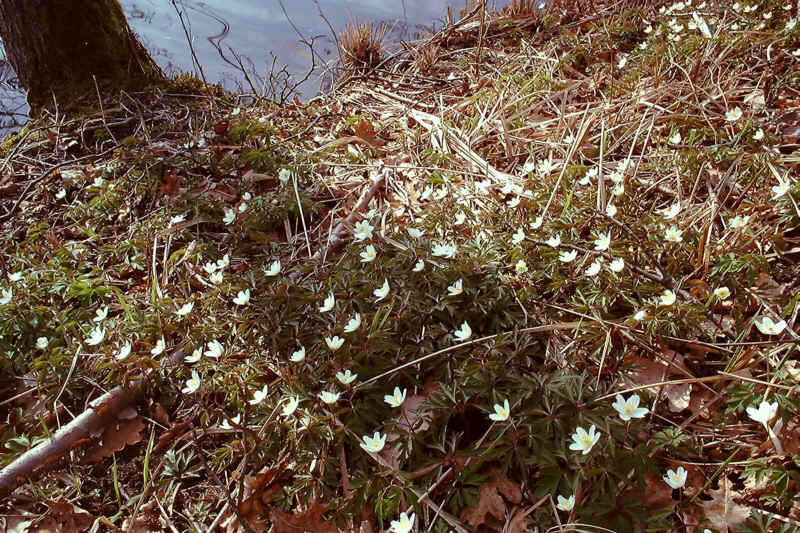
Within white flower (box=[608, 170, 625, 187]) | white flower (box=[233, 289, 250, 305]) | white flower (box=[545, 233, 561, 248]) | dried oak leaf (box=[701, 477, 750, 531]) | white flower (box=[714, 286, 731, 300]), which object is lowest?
dried oak leaf (box=[701, 477, 750, 531])


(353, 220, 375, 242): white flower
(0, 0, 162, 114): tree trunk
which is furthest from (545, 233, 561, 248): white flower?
(0, 0, 162, 114): tree trunk

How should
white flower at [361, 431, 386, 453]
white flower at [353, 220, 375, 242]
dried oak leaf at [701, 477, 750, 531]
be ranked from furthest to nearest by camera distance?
1. white flower at [353, 220, 375, 242]
2. white flower at [361, 431, 386, 453]
3. dried oak leaf at [701, 477, 750, 531]

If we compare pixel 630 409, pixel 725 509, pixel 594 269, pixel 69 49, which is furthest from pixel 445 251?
pixel 69 49

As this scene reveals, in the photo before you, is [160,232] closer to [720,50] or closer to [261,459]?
[261,459]

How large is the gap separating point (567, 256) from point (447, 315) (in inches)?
23.1

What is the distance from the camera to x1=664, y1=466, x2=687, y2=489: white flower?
4.49 ft

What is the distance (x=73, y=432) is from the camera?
1.98 meters

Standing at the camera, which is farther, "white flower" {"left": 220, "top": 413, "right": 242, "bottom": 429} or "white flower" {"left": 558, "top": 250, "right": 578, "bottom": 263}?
"white flower" {"left": 558, "top": 250, "right": 578, "bottom": 263}

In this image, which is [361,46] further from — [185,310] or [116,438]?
[116,438]

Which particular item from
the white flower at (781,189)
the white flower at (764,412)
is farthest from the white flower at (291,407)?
the white flower at (781,189)

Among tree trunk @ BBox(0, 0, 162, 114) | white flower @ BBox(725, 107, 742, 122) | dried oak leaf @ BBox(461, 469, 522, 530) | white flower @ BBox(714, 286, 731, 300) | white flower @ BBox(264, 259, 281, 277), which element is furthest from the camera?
tree trunk @ BBox(0, 0, 162, 114)

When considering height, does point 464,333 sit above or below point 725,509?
above

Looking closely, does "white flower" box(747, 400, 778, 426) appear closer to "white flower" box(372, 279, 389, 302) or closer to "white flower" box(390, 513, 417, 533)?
"white flower" box(390, 513, 417, 533)

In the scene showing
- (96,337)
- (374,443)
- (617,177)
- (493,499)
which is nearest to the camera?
(493,499)
